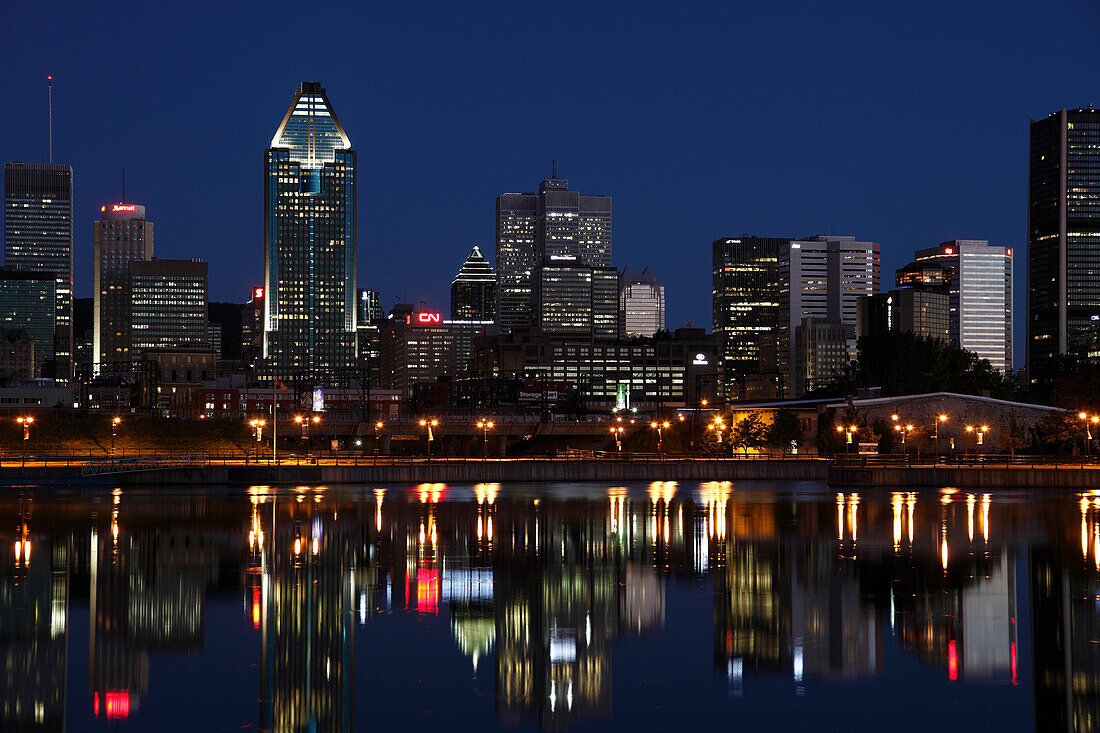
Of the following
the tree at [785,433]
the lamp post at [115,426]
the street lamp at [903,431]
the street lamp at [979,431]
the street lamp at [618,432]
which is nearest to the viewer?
the street lamp at [903,431]

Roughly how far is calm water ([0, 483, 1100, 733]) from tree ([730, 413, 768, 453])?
2767 inches

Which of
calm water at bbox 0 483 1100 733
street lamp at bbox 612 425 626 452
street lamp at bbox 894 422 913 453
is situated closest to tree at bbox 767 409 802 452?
street lamp at bbox 894 422 913 453

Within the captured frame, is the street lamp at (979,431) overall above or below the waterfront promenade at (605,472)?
above

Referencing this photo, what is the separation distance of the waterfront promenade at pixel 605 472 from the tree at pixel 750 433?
27.6 metres

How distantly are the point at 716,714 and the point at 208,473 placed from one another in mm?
72166

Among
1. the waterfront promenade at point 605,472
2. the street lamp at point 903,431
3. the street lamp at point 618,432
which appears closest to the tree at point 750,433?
the street lamp at point 903,431

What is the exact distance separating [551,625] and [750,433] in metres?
99.3

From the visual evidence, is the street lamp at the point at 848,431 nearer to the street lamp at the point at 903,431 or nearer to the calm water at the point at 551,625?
the street lamp at the point at 903,431

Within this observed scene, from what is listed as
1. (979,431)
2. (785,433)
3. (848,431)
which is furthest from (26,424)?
(979,431)

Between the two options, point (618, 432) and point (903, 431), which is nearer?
point (903, 431)

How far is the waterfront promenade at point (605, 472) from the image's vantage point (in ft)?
Result: 276

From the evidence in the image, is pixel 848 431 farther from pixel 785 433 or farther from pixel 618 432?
pixel 618 432

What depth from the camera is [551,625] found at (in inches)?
1147

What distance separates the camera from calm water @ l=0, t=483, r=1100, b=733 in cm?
2191
